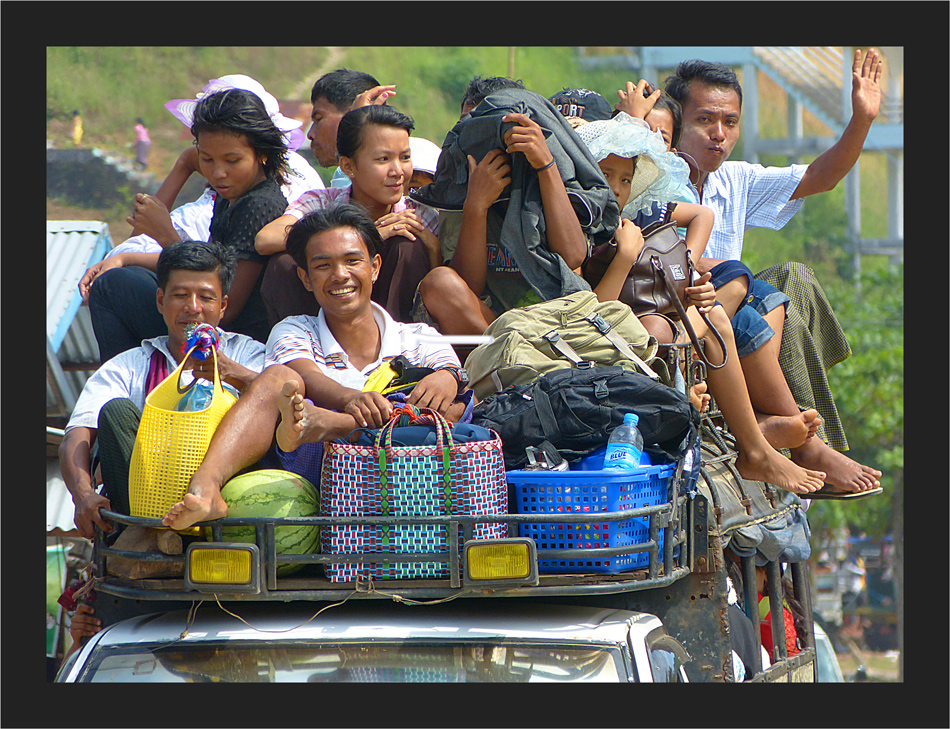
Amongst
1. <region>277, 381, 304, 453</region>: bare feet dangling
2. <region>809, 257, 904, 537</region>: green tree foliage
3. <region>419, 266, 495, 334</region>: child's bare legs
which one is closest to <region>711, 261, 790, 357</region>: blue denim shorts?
<region>419, 266, 495, 334</region>: child's bare legs

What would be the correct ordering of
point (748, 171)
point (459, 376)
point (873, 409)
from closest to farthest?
point (459, 376) → point (748, 171) → point (873, 409)

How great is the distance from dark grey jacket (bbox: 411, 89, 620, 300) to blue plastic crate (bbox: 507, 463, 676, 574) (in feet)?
3.84

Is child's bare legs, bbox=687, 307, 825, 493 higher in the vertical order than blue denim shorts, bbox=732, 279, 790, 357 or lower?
lower

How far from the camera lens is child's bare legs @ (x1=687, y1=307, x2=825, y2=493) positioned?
4.48 metres

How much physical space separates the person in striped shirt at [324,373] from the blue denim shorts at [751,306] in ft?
4.88

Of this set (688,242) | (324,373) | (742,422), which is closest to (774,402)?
(742,422)

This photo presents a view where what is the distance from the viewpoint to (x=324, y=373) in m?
3.76

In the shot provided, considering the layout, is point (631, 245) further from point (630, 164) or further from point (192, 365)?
point (192, 365)

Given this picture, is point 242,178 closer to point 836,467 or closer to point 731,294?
point 731,294

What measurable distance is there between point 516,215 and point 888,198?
4163cm

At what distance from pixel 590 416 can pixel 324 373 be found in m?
0.98

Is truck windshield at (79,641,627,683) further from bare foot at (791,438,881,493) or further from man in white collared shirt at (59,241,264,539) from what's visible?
bare foot at (791,438,881,493)

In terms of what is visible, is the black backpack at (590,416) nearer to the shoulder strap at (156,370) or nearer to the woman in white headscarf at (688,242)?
the woman in white headscarf at (688,242)

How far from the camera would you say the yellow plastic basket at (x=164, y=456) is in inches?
129
